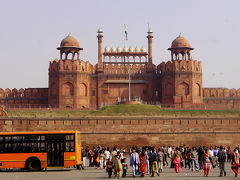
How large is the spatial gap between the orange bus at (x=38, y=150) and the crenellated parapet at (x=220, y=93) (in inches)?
1493

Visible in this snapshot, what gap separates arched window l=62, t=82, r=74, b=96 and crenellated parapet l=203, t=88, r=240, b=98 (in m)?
18.4

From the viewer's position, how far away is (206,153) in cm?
2048

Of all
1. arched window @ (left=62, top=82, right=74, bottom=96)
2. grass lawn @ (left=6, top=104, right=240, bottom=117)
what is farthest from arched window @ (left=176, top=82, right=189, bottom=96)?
arched window @ (left=62, top=82, right=74, bottom=96)

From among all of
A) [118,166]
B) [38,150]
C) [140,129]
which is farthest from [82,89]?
[118,166]

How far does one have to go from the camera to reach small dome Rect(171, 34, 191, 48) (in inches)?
2210

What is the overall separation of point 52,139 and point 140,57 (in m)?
38.0

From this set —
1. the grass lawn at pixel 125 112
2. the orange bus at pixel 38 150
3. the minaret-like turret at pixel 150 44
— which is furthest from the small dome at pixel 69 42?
the orange bus at pixel 38 150

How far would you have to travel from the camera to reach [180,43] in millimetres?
56250

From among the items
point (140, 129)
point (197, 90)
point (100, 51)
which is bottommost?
point (140, 129)

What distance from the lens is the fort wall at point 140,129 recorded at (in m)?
42.2

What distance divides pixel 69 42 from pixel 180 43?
1505cm

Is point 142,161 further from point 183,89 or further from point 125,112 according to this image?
point 183,89

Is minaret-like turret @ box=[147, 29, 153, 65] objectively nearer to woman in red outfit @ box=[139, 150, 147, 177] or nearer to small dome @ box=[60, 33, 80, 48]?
small dome @ box=[60, 33, 80, 48]

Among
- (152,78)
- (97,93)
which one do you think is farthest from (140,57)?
(97,93)
